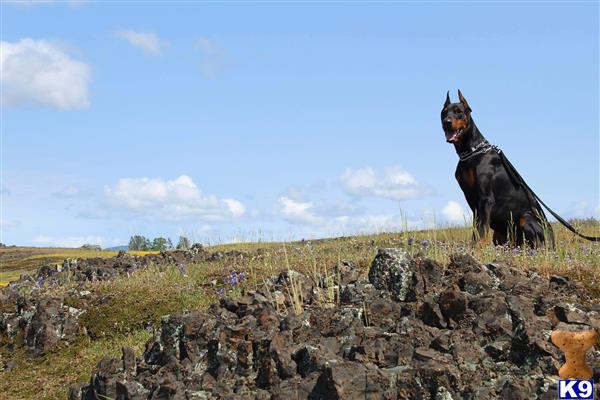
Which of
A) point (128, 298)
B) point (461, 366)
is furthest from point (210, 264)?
point (461, 366)

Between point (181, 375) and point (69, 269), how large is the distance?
1043 centimetres

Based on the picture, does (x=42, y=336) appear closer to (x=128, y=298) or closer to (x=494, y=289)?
(x=128, y=298)

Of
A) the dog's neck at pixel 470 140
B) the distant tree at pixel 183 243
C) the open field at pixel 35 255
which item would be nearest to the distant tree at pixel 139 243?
the open field at pixel 35 255

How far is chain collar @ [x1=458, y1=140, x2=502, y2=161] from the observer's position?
13.1 metres

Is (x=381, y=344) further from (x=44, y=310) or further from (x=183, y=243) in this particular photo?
(x=183, y=243)

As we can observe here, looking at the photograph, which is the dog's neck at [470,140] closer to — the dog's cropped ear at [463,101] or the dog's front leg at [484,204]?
the dog's cropped ear at [463,101]

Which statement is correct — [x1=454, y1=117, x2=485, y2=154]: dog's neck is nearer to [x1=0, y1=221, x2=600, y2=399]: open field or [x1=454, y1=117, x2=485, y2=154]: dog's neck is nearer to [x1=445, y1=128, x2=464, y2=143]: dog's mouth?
[x1=445, y1=128, x2=464, y2=143]: dog's mouth

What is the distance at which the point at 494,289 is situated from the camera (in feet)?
22.6

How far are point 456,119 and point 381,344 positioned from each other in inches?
324

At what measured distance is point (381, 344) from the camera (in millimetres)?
5492

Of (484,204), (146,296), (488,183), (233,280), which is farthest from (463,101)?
(146,296)

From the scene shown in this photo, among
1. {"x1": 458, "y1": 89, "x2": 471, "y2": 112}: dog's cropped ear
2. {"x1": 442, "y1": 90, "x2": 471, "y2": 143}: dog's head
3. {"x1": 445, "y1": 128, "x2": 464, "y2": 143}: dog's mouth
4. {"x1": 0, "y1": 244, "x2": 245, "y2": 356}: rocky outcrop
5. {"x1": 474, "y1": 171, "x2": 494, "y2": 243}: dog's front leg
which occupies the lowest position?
{"x1": 0, "y1": 244, "x2": 245, "y2": 356}: rocky outcrop

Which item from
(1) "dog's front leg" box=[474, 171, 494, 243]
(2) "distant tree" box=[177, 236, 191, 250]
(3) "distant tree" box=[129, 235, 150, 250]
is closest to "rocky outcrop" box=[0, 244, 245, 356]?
(2) "distant tree" box=[177, 236, 191, 250]

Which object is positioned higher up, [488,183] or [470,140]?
[470,140]
